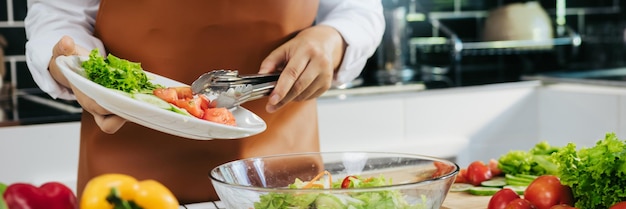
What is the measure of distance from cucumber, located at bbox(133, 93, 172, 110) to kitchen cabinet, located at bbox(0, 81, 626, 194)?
3.62 feet

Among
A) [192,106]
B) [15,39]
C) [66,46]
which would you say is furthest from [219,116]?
[15,39]

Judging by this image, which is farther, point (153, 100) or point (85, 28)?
point (85, 28)

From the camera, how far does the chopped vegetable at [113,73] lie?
1.13 metres

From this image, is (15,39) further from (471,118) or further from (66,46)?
(66,46)

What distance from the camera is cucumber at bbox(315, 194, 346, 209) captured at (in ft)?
3.26

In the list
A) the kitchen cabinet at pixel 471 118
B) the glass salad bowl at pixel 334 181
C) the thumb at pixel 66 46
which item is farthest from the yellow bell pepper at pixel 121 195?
the kitchen cabinet at pixel 471 118

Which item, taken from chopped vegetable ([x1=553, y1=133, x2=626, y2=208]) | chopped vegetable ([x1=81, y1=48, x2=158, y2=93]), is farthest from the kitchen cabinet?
chopped vegetable ([x1=553, y1=133, x2=626, y2=208])

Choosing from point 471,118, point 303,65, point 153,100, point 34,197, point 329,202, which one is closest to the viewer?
point 34,197

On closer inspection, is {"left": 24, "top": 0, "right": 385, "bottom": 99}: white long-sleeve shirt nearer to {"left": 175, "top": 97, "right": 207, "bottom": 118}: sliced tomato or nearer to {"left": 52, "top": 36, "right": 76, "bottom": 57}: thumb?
{"left": 52, "top": 36, "right": 76, "bottom": 57}: thumb

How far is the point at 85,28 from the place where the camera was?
4.83 ft

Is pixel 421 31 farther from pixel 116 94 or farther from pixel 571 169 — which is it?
pixel 116 94

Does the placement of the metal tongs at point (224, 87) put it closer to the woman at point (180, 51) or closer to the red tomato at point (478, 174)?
the woman at point (180, 51)

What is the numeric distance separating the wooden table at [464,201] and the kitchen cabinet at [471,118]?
0.95m

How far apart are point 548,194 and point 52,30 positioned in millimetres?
793
